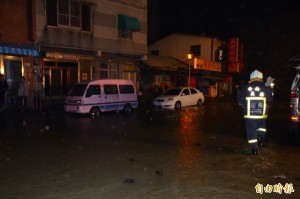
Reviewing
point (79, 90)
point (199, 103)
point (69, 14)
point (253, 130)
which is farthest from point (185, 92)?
point (253, 130)

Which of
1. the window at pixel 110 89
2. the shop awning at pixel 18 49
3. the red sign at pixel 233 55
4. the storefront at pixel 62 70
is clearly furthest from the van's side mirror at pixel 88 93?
the red sign at pixel 233 55

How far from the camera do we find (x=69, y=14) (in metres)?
21.6

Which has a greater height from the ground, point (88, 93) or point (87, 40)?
point (87, 40)

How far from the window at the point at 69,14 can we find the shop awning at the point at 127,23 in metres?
2.80

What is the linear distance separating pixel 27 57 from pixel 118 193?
16.3 meters

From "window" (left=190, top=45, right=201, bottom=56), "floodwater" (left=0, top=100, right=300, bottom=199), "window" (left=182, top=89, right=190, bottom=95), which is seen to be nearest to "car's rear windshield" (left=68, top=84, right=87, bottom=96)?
"floodwater" (left=0, top=100, right=300, bottom=199)

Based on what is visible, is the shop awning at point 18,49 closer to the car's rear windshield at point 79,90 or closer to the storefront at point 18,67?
the storefront at point 18,67

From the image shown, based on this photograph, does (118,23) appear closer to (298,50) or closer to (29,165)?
(29,165)

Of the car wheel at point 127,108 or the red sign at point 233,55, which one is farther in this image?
the red sign at point 233,55

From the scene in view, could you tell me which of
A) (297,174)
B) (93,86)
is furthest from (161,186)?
(93,86)

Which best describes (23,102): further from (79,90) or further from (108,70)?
(108,70)

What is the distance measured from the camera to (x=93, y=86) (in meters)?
16.6

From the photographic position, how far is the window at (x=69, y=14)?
20500 mm

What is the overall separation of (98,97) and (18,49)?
17.9 feet
